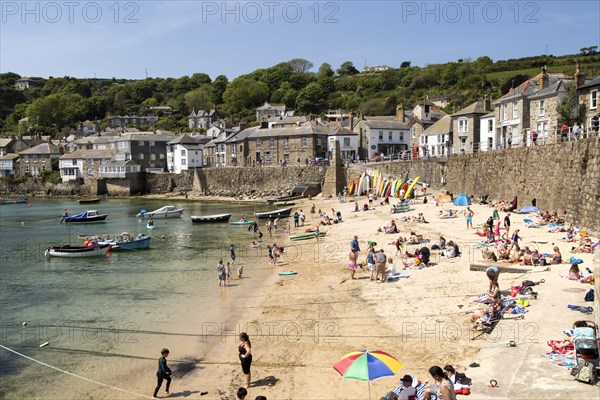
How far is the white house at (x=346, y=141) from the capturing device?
69.3m

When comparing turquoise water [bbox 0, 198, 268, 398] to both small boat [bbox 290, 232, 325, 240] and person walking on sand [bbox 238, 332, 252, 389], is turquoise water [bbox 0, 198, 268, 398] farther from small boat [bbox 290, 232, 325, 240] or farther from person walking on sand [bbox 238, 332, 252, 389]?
person walking on sand [bbox 238, 332, 252, 389]

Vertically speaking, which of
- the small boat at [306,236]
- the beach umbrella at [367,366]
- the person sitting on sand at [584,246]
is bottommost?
the small boat at [306,236]

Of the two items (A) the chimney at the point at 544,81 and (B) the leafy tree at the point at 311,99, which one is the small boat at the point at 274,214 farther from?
(B) the leafy tree at the point at 311,99

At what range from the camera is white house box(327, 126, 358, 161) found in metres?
69.3

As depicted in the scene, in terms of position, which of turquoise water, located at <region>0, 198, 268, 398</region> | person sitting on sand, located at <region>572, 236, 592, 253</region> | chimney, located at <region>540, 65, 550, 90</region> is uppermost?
→ chimney, located at <region>540, 65, 550, 90</region>

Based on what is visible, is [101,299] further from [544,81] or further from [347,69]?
[347,69]

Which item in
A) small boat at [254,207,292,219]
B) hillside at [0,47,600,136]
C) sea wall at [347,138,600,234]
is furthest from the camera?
hillside at [0,47,600,136]

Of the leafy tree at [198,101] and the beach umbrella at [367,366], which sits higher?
the leafy tree at [198,101]

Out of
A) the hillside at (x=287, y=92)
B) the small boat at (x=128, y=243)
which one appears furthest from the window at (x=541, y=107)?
the hillside at (x=287, y=92)

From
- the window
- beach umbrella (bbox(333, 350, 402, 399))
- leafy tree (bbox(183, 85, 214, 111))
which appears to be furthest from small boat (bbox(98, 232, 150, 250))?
leafy tree (bbox(183, 85, 214, 111))

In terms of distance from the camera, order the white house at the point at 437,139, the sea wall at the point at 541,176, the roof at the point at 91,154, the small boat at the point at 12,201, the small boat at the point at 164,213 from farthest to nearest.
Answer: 1. the roof at the point at 91,154
2. the small boat at the point at 12,201
3. the white house at the point at 437,139
4. the small boat at the point at 164,213
5. the sea wall at the point at 541,176

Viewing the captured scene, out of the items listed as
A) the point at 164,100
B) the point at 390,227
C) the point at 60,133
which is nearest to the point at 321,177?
the point at 390,227

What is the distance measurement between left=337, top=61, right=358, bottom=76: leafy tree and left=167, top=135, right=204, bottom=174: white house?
11053cm

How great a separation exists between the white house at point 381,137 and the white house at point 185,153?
31314mm
